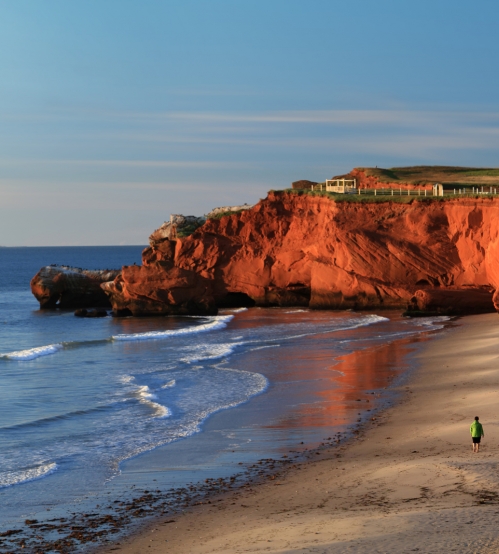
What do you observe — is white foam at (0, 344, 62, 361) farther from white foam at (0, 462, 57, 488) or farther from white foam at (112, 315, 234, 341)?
white foam at (0, 462, 57, 488)

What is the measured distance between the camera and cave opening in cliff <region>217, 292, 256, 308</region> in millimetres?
70250

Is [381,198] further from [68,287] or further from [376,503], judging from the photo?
[376,503]

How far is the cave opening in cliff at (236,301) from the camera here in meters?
70.2

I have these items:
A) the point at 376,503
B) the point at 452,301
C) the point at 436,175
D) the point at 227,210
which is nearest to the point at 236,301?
the point at 227,210

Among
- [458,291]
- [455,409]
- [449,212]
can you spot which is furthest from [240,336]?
[455,409]

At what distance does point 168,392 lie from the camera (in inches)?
1184

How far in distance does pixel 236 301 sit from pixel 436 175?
1101 inches

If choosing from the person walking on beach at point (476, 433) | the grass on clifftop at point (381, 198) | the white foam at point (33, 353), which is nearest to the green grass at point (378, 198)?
the grass on clifftop at point (381, 198)

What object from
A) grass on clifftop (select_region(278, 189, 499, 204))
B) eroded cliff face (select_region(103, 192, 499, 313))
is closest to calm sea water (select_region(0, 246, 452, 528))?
eroded cliff face (select_region(103, 192, 499, 313))

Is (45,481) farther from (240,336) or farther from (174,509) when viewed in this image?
(240,336)

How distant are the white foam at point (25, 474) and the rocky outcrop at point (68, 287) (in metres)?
55.2

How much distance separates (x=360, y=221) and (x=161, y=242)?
1919 centimetres

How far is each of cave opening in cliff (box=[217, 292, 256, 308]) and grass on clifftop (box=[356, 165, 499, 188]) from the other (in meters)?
17.7

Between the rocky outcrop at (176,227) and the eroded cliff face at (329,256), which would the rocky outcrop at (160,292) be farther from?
the rocky outcrop at (176,227)
